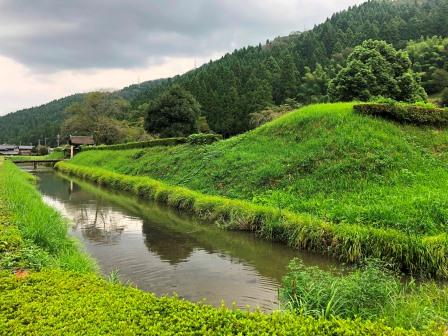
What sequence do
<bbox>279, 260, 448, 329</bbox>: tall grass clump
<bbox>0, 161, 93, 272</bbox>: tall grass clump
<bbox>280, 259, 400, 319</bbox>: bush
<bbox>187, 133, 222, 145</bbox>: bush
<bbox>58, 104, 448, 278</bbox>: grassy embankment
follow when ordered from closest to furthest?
<bbox>279, 260, 448, 329</bbox>: tall grass clump
<bbox>280, 259, 400, 319</bbox>: bush
<bbox>0, 161, 93, 272</bbox>: tall grass clump
<bbox>58, 104, 448, 278</bbox>: grassy embankment
<bbox>187, 133, 222, 145</bbox>: bush

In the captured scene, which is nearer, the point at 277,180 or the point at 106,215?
the point at 277,180

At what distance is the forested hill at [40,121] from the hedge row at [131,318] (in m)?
126

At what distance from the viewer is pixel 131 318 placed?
15.8 feet

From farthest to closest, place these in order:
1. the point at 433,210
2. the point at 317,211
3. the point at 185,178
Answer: the point at 185,178 < the point at 317,211 < the point at 433,210

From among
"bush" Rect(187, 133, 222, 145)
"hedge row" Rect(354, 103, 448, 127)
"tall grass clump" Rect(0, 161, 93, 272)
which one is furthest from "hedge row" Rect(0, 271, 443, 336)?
"bush" Rect(187, 133, 222, 145)

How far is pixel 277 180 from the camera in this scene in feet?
58.5

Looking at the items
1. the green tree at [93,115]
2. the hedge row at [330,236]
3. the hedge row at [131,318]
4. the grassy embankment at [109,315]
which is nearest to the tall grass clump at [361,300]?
the grassy embankment at [109,315]

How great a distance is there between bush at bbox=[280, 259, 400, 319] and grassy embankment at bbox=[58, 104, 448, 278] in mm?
3289

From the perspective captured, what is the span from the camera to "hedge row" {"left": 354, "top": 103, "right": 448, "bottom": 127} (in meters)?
19.9

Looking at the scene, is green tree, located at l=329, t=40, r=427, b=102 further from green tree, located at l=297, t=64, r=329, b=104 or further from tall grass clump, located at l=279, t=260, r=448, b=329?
tall grass clump, located at l=279, t=260, r=448, b=329

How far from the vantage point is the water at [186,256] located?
356 inches

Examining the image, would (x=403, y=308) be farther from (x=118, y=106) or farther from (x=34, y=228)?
(x=118, y=106)

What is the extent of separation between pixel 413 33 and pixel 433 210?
73346 millimetres

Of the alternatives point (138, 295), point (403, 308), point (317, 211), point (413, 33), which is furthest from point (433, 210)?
point (413, 33)
